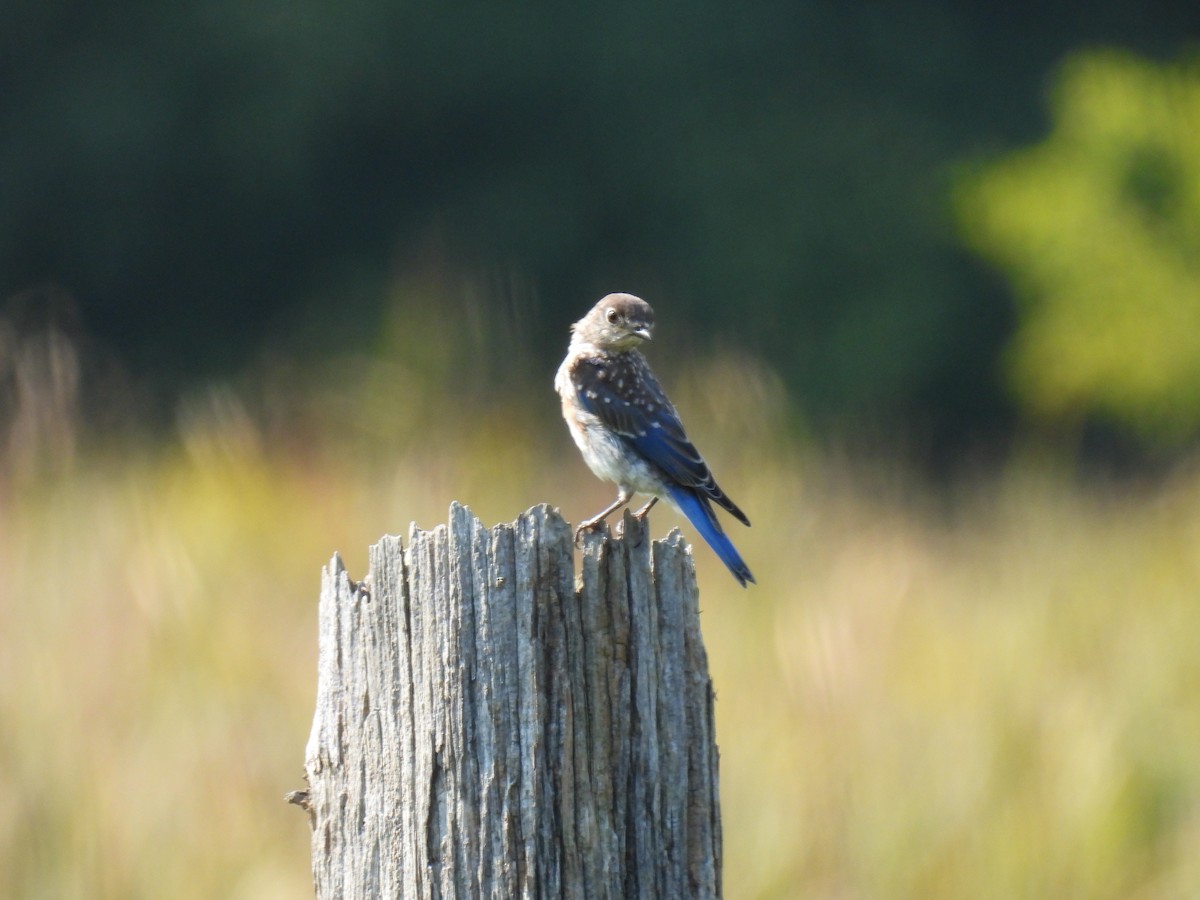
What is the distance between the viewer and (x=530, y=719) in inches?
77.5

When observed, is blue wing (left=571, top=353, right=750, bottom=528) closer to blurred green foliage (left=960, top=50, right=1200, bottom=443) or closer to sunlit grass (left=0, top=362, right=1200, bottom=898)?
sunlit grass (left=0, top=362, right=1200, bottom=898)

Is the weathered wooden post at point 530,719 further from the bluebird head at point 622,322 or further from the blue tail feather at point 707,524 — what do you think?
the bluebird head at point 622,322

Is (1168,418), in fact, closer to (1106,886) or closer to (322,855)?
(1106,886)

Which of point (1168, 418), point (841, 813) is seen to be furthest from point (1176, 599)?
point (1168, 418)

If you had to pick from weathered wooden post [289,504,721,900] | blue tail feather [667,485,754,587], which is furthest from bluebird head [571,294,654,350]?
weathered wooden post [289,504,721,900]

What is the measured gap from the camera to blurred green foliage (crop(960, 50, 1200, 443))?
29.5 ft

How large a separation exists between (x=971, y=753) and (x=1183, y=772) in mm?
601

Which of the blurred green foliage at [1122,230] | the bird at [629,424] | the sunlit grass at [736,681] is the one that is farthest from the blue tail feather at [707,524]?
the blurred green foliage at [1122,230]

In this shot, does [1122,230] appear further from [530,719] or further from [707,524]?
[530,719]

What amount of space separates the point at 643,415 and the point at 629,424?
0.06m

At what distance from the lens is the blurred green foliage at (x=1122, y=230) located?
898 cm

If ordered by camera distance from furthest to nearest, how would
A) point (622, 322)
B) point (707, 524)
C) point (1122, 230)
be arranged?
1. point (1122, 230)
2. point (622, 322)
3. point (707, 524)

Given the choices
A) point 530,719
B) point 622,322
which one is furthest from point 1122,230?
point 530,719

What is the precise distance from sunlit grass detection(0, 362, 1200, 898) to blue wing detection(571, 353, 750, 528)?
46cm
